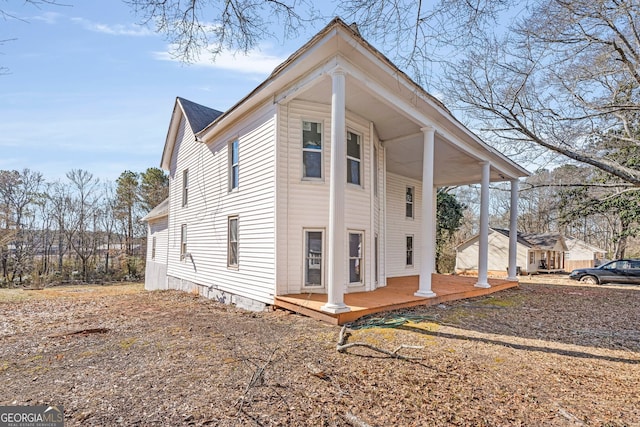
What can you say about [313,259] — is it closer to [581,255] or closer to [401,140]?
[401,140]

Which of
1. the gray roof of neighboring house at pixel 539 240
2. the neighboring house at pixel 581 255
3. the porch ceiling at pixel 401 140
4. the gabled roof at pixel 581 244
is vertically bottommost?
the neighboring house at pixel 581 255

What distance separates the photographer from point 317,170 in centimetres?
770

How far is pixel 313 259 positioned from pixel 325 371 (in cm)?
385

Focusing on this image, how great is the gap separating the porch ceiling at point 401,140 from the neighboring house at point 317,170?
5cm

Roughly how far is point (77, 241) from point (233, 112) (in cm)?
2713

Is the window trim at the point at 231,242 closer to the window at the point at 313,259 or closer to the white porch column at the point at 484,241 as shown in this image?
the window at the point at 313,259

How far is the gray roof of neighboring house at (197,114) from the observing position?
12132 millimetres

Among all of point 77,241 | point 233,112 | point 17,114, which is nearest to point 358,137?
point 233,112

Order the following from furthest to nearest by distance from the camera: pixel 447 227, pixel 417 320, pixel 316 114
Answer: pixel 447 227, pixel 316 114, pixel 417 320

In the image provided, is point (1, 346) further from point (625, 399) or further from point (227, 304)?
point (625, 399)

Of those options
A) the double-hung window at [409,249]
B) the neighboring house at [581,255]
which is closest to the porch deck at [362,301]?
the double-hung window at [409,249]

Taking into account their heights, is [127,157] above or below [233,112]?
above

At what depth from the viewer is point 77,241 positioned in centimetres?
2766

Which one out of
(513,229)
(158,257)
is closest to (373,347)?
(513,229)
